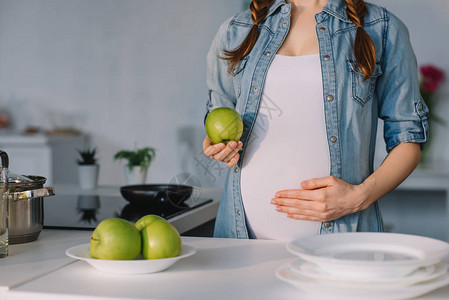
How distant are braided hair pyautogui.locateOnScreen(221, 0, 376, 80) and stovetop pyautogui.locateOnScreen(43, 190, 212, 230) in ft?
1.79

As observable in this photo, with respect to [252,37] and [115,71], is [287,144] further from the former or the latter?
[115,71]

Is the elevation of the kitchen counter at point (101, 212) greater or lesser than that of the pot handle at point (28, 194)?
lesser

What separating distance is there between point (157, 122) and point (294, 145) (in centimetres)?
321

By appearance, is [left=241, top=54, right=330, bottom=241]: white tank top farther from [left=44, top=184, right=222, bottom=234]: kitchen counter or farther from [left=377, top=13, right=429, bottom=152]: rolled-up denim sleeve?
[left=44, top=184, right=222, bottom=234]: kitchen counter

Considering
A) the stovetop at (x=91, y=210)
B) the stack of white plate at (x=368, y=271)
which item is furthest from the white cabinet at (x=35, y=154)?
the stack of white plate at (x=368, y=271)

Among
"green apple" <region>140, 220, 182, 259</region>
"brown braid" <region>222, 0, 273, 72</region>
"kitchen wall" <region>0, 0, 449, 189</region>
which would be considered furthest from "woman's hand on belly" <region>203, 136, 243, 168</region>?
"kitchen wall" <region>0, 0, 449, 189</region>

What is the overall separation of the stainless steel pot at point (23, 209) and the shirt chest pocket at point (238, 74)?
0.56m

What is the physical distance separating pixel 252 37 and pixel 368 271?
83 centimetres

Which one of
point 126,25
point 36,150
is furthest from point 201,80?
point 36,150

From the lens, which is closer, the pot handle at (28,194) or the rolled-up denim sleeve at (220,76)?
the pot handle at (28,194)

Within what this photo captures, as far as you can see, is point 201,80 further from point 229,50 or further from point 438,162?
point 229,50

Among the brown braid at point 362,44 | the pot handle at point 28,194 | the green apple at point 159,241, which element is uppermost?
the brown braid at point 362,44

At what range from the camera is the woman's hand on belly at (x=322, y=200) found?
4.10 feet

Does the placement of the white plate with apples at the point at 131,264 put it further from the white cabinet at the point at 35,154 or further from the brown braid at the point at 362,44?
the white cabinet at the point at 35,154
